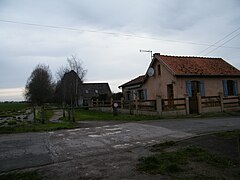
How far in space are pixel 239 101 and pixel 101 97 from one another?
69.1ft

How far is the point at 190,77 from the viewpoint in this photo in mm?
20922

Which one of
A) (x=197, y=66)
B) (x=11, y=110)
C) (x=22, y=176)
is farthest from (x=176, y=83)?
(x=11, y=110)

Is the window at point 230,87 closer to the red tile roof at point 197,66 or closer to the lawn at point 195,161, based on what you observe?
the red tile roof at point 197,66

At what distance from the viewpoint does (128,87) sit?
1232 inches

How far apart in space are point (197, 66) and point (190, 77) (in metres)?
2.35

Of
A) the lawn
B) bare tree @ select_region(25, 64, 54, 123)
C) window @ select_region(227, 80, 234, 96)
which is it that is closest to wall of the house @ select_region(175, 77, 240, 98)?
window @ select_region(227, 80, 234, 96)

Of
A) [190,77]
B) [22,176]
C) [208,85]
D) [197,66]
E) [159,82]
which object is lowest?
[22,176]

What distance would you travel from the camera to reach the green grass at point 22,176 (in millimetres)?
4973

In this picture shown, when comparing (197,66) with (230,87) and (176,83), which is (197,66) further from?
(230,87)

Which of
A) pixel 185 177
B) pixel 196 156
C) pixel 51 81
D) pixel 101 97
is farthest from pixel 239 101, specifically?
pixel 51 81

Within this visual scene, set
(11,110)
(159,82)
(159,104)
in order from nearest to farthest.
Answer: (159,104), (159,82), (11,110)

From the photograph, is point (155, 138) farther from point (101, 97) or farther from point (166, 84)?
point (101, 97)

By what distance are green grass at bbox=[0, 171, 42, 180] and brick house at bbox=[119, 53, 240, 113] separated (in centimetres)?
1559

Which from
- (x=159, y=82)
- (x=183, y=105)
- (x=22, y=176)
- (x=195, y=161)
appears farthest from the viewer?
(x=159, y=82)
